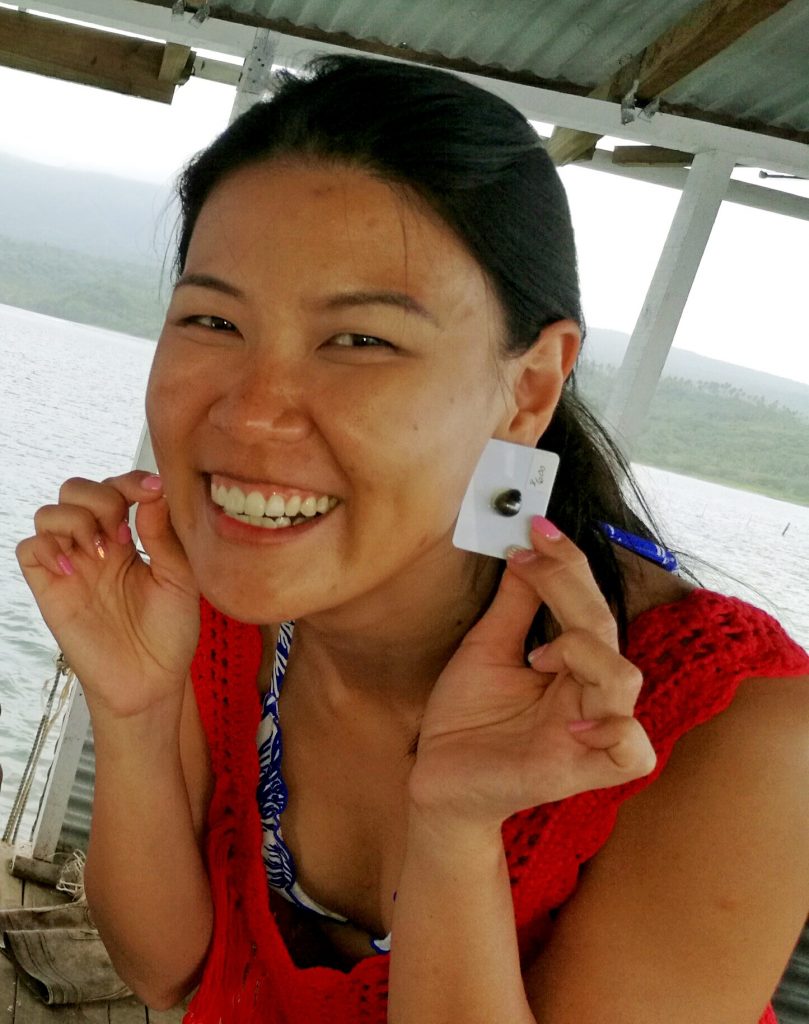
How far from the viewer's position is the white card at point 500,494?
960 millimetres

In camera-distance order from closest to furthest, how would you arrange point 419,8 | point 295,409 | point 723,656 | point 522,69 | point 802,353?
1. point 295,409
2. point 723,656
3. point 419,8
4. point 522,69
5. point 802,353

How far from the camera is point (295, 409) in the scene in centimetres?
96

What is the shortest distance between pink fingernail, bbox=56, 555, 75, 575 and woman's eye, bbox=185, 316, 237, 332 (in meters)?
0.45

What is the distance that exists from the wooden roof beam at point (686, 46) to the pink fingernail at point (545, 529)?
4.65 ft

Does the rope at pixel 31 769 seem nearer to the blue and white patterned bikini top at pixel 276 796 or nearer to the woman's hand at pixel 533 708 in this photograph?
the blue and white patterned bikini top at pixel 276 796

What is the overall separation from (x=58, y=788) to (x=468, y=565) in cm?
247

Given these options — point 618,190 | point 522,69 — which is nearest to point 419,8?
point 522,69

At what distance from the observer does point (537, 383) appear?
3.72 feet

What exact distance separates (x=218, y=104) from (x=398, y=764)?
2.45 metres

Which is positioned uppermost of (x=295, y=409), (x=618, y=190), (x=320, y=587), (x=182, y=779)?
(x=618, y=190)

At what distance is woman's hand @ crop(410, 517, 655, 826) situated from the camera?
33.0 inches

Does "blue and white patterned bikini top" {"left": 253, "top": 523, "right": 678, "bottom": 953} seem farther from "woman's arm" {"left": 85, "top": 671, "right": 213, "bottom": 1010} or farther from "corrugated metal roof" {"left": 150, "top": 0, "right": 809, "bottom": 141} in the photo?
"corrugated metal roof" {"left": 150, "top": 0, "right": 809, "bottom": 141}

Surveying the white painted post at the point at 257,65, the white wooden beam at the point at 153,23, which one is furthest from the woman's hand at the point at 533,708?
the white wooden beam at the point at 153,23

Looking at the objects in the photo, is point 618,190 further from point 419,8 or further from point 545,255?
point 545,255
